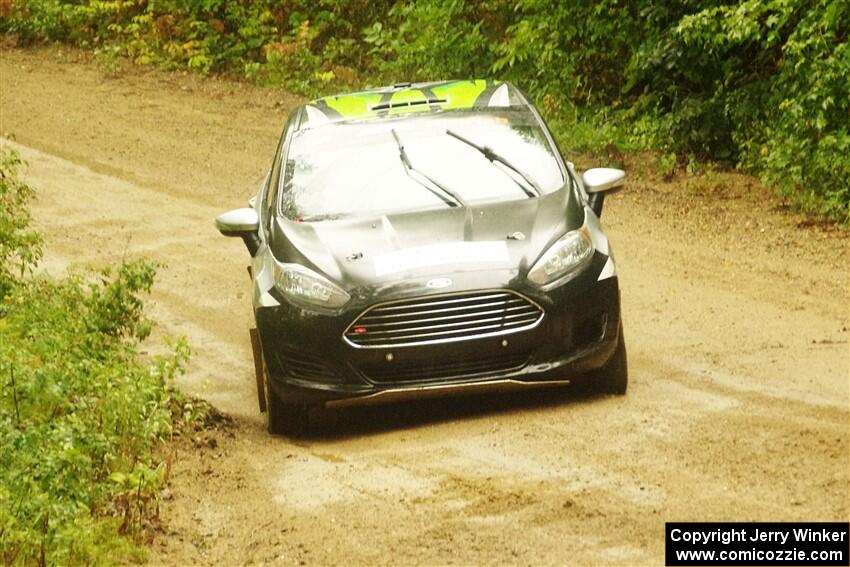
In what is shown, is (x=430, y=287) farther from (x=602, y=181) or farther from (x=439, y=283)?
(x=602, y=181)

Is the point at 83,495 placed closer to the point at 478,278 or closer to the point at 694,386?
the point at 478,278

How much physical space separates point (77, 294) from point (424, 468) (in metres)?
3.33

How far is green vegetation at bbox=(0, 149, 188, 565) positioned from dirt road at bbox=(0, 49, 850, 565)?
28cm

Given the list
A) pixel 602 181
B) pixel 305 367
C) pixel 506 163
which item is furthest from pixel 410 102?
pixel 305 367

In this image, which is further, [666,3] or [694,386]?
[666,3]

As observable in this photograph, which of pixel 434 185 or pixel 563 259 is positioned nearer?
pixel 563 259

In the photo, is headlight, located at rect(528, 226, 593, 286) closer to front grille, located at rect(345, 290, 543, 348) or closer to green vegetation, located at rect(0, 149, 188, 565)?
front grille, located at rect(345, 290, 543, 348)

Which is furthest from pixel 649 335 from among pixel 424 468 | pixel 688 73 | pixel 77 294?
pixel 688 73

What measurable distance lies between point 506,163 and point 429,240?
3.62 ft

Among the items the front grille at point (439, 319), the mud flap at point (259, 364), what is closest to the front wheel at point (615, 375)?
the front grille at point (439, 319)

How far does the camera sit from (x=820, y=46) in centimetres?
1291

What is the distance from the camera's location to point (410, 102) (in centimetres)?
966

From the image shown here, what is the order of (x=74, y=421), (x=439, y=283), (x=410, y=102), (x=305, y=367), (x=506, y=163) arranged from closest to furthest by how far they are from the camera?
1. (x=74, y=421)
2. (x=439, y=283)
3. (x=305, y=367)
4. (x=506, y=163)
5. (x=410, y=102)

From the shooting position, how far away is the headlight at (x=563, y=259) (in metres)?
7.83
